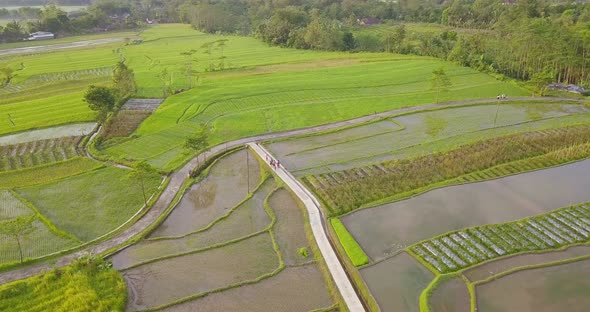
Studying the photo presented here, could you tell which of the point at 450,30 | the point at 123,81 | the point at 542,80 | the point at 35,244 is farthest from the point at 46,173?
the point at 450,30

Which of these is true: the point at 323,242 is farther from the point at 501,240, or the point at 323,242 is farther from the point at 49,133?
the point at 49,133

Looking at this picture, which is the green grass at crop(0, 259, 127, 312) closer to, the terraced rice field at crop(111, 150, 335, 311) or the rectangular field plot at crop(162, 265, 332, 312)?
the terraced rice field at crop(111, 150, 335, 311)

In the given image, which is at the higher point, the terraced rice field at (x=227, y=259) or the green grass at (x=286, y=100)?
the green grass at (x=286, y=100)

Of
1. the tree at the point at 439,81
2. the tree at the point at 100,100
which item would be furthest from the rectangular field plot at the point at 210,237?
the tree at the point at 439,81

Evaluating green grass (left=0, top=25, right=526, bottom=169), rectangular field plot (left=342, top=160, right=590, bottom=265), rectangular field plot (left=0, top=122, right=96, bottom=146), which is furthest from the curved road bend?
rectangular field plot (left=0, top=122, right=96, bottom=146)

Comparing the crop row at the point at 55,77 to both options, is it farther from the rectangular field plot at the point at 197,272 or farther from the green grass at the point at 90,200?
the rectangular field plot at the point at 197,272

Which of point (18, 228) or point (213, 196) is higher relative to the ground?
point (18, 228)

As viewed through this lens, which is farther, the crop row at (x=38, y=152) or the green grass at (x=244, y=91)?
the green grass at (x=244, y=91)
